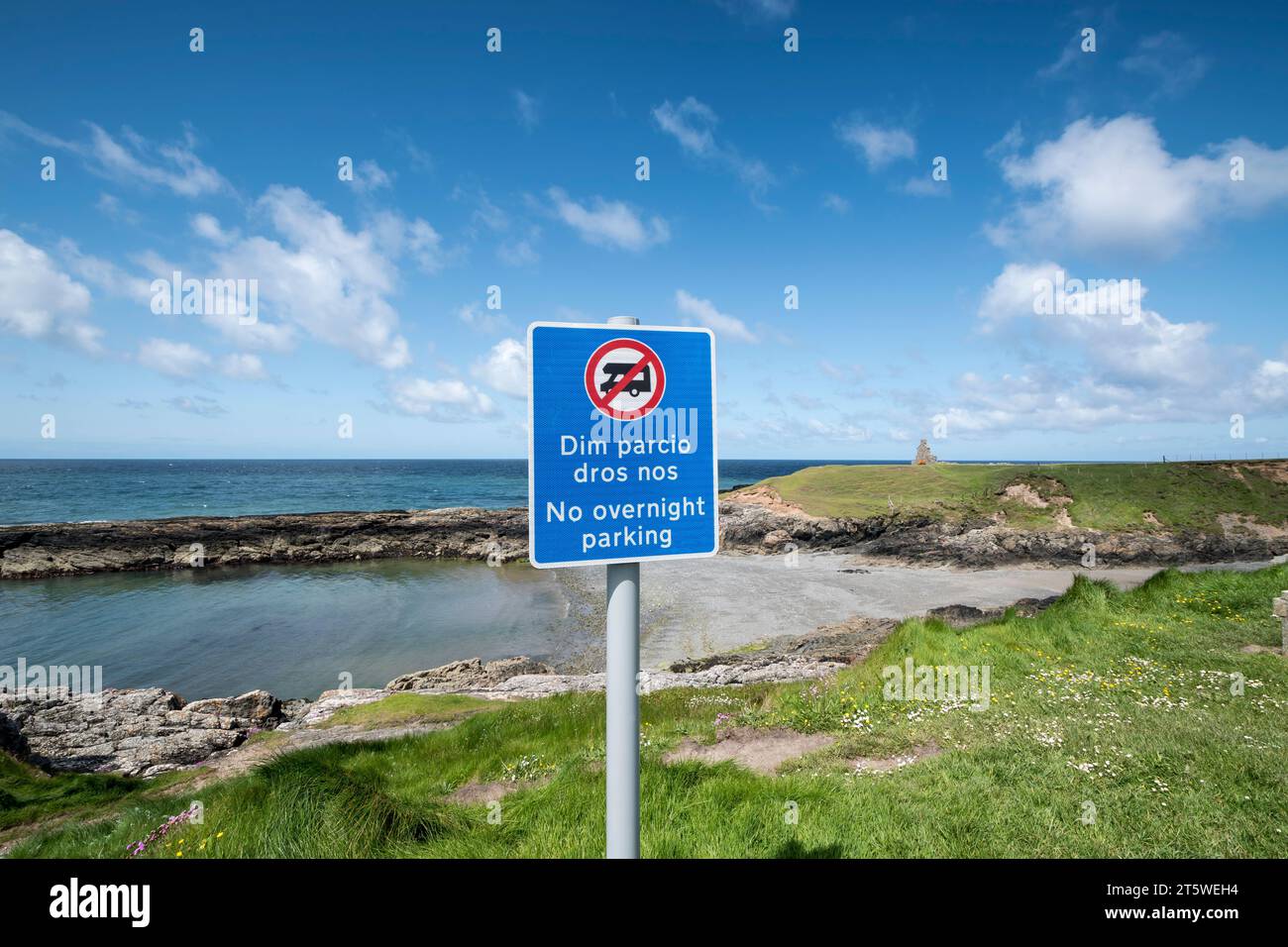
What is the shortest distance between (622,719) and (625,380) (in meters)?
1.42

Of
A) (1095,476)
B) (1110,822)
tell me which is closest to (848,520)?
(1095,476)

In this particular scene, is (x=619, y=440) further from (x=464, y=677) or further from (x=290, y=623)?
(x=290, y=623)

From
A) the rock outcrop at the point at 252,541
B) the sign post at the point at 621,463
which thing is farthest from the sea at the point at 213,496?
the sign post at the point at 621,463

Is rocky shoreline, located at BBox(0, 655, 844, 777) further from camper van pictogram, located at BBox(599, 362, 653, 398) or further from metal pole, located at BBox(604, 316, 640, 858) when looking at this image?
camper van pictogram, located at BBox(599, 362, 653, 398)

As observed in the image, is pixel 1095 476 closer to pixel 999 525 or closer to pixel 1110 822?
pixel 999 525

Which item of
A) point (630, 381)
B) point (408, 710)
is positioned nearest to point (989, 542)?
point (408, 710)

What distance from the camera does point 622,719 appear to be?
229 cm

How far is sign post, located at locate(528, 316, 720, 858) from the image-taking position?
7.24 feet

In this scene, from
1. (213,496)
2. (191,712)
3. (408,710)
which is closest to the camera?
(408,710)

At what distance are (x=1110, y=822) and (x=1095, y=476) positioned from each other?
63.5 metres

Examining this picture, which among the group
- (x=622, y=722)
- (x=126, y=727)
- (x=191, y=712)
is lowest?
(x=191, y=712)

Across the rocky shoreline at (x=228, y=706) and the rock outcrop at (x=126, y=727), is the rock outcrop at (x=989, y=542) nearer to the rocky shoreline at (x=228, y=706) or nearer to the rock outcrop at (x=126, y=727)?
the rocky shoreline at (x=228, y=706)

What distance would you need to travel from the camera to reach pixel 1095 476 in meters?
53.8
